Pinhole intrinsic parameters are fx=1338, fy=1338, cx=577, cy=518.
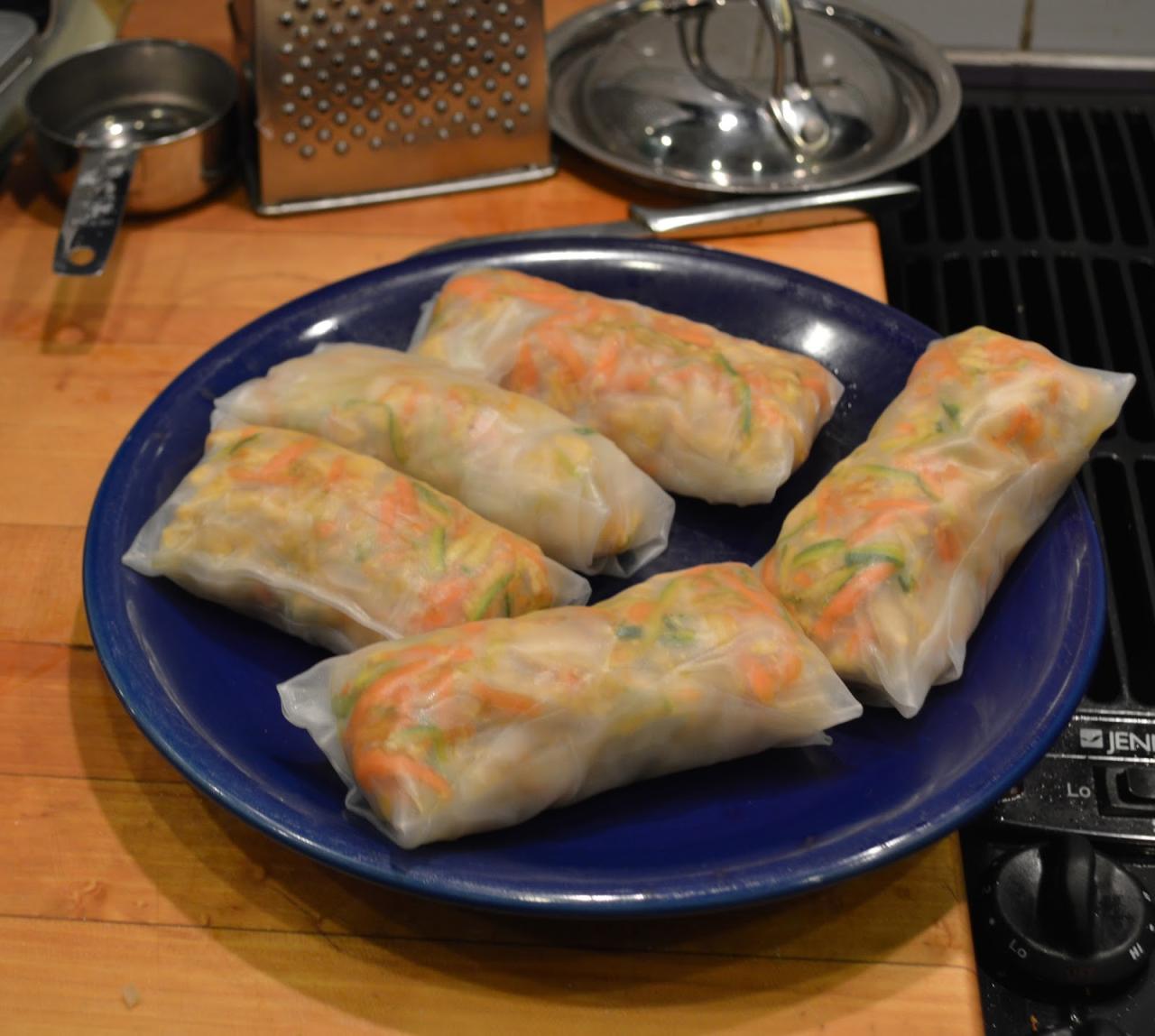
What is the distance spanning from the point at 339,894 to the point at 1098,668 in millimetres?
929

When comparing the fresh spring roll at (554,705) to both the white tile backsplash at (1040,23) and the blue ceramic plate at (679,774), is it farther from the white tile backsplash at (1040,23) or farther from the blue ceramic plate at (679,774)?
the white tile backsplash at (1040,23)

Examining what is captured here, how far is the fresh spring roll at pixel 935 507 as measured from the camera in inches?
54.2

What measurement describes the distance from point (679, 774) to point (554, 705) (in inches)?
6.4

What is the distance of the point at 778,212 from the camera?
2.12 metres

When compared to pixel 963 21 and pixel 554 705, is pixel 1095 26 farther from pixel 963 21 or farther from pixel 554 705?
pixel 554 705

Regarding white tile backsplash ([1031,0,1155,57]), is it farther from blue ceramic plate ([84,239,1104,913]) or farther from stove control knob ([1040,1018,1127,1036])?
stove control knob ([1040,1018,1127,1036])

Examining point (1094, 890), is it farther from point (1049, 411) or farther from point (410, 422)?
point (410, 422)

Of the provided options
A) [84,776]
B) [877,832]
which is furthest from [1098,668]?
[84,776]

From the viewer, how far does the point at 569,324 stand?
173 centimetres

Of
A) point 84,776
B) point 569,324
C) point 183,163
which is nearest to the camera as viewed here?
point 84,776

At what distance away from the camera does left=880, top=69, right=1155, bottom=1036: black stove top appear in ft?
4.51

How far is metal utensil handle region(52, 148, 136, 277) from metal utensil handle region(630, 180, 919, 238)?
2.58ft

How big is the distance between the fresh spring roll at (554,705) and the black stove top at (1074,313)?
34 centimetres

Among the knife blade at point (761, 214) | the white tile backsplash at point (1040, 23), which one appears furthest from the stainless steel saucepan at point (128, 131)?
the white tile backsplash at point (1040, 23)
